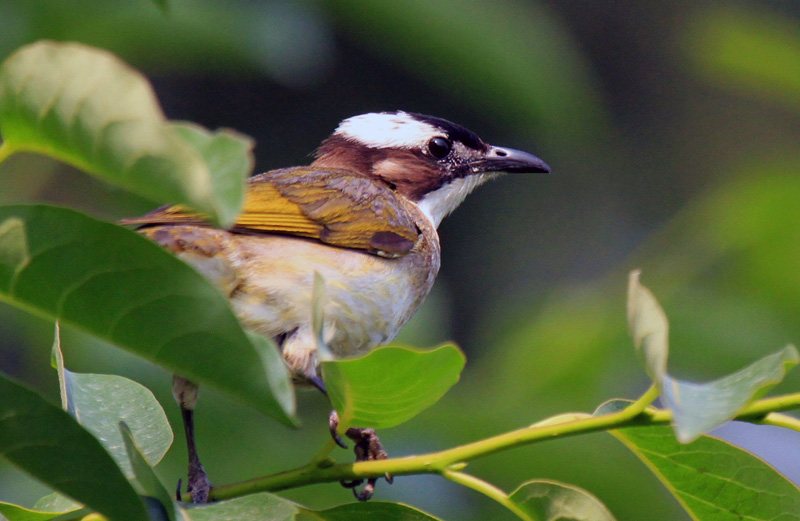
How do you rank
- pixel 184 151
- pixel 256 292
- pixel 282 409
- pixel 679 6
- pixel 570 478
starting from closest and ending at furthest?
pixel 184 151 → pixel 282 409 → pixel 256 292 → pixel 570 478 → pixel 679 6

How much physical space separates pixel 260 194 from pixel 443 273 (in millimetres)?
6035

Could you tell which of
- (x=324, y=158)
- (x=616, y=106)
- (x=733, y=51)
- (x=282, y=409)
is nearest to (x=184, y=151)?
(x=282, y=409)

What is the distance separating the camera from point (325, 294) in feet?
9.70

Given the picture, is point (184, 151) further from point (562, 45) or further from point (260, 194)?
point (562, 45)

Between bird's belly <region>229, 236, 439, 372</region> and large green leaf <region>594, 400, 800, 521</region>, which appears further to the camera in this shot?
bird's belly <region>229, 236, 439, 372</region>

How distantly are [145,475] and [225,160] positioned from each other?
69 centimetres

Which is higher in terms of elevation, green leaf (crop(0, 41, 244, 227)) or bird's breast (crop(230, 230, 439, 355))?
green leaf (crop(0, 41, 244, 227))


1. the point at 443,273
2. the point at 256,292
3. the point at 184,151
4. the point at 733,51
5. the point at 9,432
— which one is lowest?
the point at 443,273

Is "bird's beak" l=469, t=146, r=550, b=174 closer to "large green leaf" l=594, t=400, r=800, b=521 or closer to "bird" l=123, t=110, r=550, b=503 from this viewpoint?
"bird" l=123, t=110, r=550, b=503

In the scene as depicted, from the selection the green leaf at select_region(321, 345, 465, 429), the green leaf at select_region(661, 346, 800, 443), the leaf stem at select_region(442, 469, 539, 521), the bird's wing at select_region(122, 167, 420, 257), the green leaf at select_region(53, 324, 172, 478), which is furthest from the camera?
the bird's wing at select_region(122, 167, 420, 257)

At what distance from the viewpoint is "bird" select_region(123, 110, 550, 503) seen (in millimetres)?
3152

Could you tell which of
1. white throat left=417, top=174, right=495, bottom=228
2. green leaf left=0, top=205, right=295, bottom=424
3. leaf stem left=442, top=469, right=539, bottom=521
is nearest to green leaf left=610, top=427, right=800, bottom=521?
leaf stem left=442, top=469, right=539, bottom=521

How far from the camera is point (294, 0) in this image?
4.87m

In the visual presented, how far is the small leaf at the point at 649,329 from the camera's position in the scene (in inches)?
59.6
